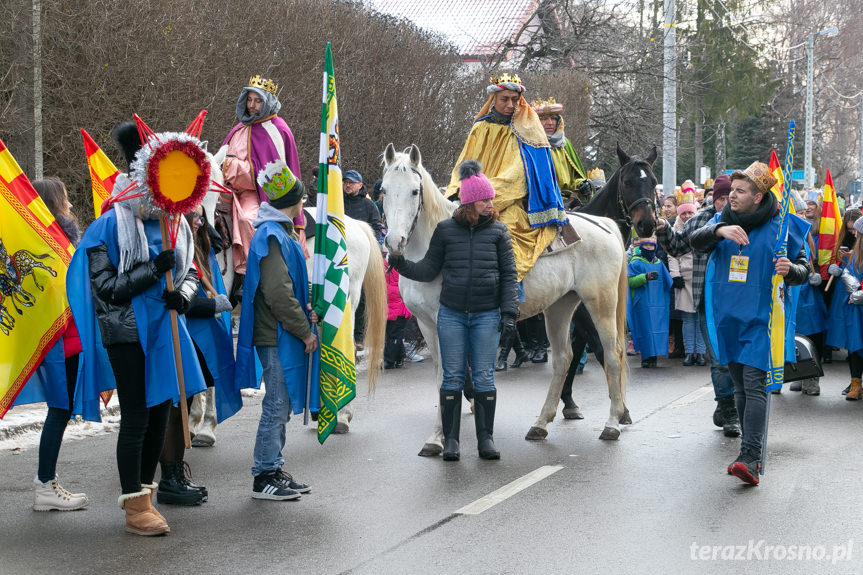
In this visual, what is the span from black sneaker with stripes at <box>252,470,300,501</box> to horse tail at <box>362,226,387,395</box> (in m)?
2.54

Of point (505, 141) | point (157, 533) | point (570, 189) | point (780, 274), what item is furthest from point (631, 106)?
point (157, 533)

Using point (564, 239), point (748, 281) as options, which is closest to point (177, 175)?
point (748, 281)

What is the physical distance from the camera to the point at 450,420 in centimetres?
782

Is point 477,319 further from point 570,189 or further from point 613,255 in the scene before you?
point 570,189

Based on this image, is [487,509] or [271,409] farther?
[271,409]

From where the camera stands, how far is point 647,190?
9.84 m

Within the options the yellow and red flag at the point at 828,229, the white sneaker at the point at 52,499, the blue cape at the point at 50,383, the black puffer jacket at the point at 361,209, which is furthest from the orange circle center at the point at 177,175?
the yellow and red flag at the point at 828,229

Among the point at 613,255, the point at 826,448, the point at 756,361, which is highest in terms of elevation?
the point at 613,255

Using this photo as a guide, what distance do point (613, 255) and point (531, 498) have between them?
313 centimetres

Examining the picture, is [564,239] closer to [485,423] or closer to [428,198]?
[428,198]

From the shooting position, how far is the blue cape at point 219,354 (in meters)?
6.41

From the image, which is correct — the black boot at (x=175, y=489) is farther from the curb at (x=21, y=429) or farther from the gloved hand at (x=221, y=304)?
the curb at (x=21, y=429)

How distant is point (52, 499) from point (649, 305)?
29.1 feet

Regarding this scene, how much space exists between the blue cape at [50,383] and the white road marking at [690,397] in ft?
19.5
